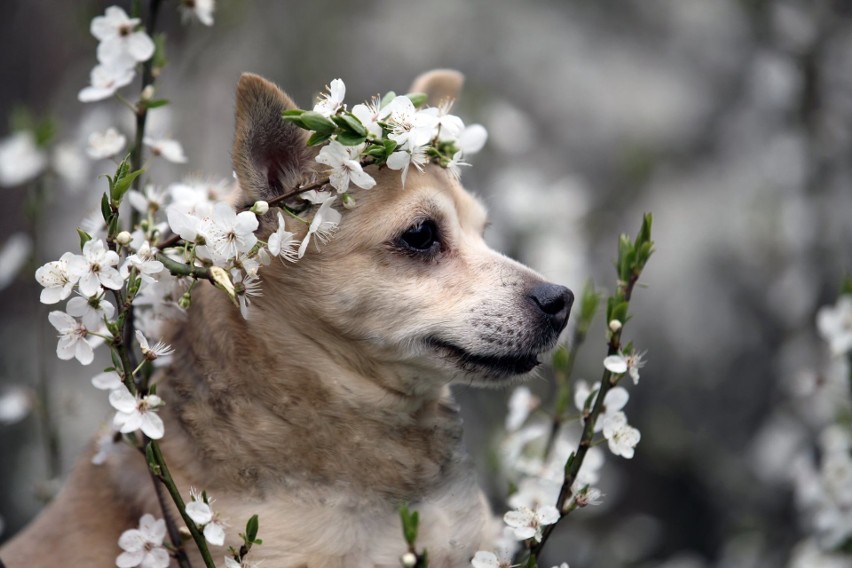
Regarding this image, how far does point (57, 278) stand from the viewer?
2357 millimetres

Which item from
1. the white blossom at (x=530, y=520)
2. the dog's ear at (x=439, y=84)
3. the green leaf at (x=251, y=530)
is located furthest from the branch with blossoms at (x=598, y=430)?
the dog's ear at (x=439, y=84)

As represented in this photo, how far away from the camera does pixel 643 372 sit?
786 centimetres

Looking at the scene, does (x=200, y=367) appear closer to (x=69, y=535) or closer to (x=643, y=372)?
(x=69, y=535)

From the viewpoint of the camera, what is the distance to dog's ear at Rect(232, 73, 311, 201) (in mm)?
2889

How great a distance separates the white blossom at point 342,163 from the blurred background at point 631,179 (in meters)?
2.17

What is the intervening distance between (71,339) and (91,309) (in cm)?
8

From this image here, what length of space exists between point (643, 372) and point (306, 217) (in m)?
5.30

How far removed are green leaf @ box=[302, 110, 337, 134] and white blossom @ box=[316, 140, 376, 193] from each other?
45 millimetres

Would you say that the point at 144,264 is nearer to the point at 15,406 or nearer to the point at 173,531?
the point at 173,531

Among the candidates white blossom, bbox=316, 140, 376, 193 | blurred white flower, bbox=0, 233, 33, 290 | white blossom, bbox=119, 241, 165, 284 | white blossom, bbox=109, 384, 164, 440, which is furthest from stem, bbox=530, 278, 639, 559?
blurred white flower, bbox=0, 233, 33, 290

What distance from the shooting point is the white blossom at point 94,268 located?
233 centimetres

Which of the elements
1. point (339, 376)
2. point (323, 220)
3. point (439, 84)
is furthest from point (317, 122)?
point (439, 84)

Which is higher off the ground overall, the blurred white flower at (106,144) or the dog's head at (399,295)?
the dog's head at (399,295)

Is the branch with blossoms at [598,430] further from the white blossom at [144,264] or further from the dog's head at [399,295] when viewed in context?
the white blossom at [144,264]
